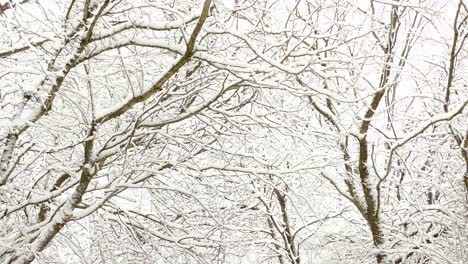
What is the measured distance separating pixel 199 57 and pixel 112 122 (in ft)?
7.49

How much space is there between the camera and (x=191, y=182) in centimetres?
497

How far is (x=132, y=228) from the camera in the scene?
5141mm

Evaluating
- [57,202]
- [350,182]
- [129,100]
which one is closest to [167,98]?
[129,100]

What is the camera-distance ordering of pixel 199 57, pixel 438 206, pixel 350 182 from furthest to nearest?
pixel 350 182, pixel 438 206, pixel 199 57

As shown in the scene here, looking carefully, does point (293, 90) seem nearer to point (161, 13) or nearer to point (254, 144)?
point (254, 144)

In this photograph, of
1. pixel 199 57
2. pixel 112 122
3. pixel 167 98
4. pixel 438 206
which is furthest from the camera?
pixel 438 206

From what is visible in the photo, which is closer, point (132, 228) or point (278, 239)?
point (132, 228)

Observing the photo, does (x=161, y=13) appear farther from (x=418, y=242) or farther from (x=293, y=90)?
(x=418, y=242)

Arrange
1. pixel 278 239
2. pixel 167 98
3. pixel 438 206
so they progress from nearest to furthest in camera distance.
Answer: pixel 167 98, pixel 438 206, pixel 278 239

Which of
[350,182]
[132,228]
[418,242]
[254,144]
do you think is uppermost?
[350,182]

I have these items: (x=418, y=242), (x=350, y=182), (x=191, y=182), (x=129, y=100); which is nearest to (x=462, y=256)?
(x=418, y=242)

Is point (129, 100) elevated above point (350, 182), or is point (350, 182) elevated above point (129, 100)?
point (350, 182)

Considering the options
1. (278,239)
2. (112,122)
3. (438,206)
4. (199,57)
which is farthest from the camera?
(278,239)

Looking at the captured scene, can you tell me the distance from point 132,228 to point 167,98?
1.48m
